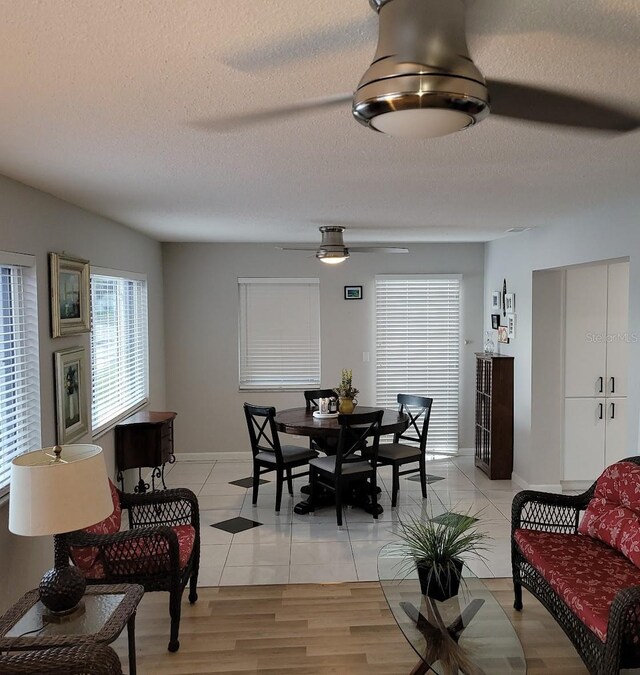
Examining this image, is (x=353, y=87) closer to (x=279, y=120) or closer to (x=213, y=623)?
(x=279, y=120)

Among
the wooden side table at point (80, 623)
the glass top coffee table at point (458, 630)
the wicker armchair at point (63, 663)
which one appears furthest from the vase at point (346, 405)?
the wicker armchair at point (63, 663)

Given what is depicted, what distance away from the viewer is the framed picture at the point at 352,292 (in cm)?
690

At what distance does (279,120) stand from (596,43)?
43.1 inches

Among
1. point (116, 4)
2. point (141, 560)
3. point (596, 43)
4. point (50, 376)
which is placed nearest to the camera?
point (116, 4)

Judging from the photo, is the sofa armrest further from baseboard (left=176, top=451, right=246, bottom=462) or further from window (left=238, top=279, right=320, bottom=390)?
baseboard (left=176, top=451, right=246, bottom=462)

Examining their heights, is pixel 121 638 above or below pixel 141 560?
below

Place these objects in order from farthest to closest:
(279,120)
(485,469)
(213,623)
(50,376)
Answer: (485,469) → (50,376) → (213,623) → (279,120)

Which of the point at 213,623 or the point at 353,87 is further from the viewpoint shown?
the point at 213,623

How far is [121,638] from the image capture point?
321 cm

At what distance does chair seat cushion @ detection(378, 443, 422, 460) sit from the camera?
17.1ft

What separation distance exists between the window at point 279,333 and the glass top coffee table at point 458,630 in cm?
411

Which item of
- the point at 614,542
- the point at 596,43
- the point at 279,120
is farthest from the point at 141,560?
the point at 596,43

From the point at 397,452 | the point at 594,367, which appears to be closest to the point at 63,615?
the point at 397,452

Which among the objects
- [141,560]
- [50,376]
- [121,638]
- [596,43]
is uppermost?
[596,43]
